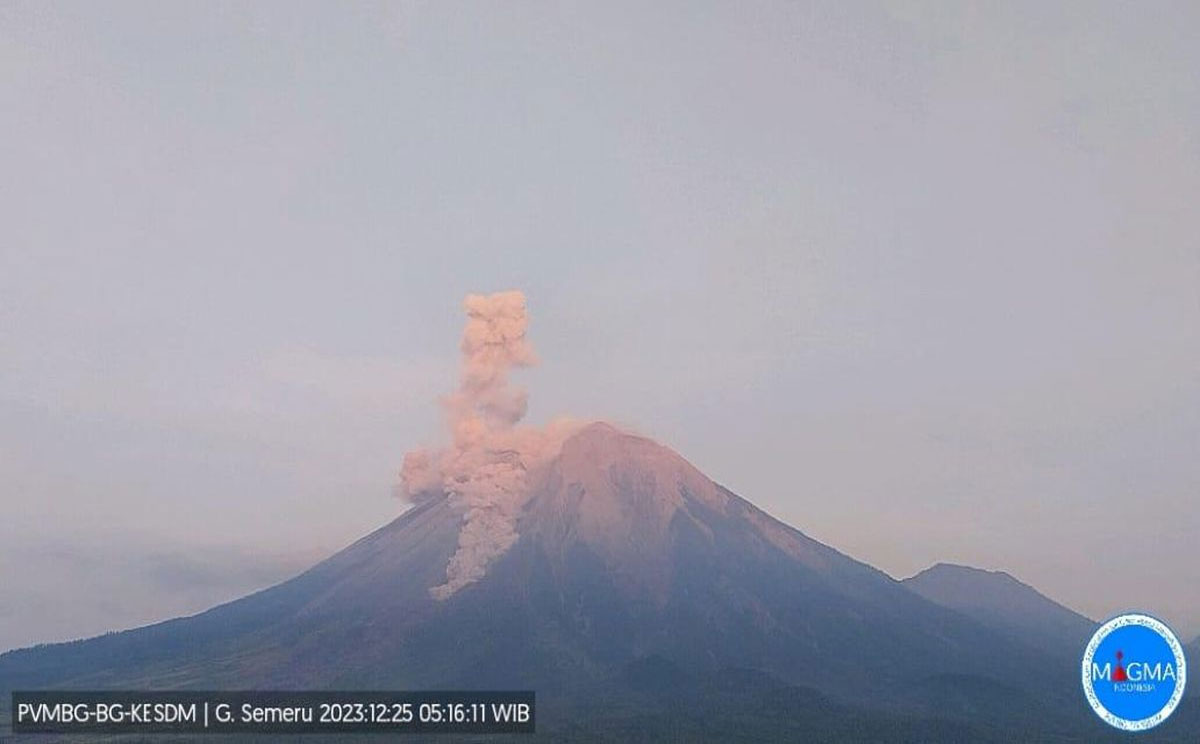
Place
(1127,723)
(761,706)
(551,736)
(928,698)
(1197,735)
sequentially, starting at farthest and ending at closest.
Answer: (928,698), (761,706), (1197,735), (551,736), (1127,723)

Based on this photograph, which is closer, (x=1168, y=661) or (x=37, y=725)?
(x=1168, y=661)

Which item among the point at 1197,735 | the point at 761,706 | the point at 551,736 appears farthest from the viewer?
the point at 761,706

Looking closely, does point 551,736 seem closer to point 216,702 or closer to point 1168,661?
point 216,702

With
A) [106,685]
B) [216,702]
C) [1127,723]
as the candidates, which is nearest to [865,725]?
[216,702]

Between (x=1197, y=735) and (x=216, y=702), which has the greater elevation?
(x=216, y=702)

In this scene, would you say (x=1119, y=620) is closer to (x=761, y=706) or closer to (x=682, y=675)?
(x=761, y=706)

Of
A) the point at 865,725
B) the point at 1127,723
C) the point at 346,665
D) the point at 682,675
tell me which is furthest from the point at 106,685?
the point at 1127,723
